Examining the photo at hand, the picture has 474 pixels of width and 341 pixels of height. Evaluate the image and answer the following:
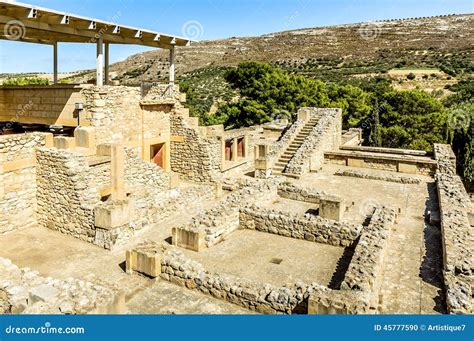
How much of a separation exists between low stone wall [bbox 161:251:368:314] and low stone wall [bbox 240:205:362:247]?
12.1 feet

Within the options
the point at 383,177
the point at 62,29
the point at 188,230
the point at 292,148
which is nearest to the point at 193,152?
the point at 292,148

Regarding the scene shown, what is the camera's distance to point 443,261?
992 centimetres

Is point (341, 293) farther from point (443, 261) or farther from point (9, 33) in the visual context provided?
point (9, 33)

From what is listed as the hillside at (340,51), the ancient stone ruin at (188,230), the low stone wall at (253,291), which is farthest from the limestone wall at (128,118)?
the hillside at (340,51)

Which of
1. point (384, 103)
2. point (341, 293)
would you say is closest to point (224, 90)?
point (384, 103)

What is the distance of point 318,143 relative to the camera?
74.8 ft

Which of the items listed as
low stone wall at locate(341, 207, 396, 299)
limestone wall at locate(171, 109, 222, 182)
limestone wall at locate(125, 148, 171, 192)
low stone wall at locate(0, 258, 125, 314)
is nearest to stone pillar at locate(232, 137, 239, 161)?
limestone wall at locate(171, 109, 222, 182)

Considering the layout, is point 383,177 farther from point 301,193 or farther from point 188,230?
point 188,230

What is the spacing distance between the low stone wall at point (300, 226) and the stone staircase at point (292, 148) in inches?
296

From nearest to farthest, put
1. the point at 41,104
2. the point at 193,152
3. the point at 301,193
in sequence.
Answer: the point at 41,104, the point at 301,193, the point at 193,152

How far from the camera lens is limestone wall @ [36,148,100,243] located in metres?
11.6

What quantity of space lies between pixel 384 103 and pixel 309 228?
82.7 ft

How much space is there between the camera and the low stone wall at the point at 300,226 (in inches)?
451

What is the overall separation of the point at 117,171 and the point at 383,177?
41.0 ft
